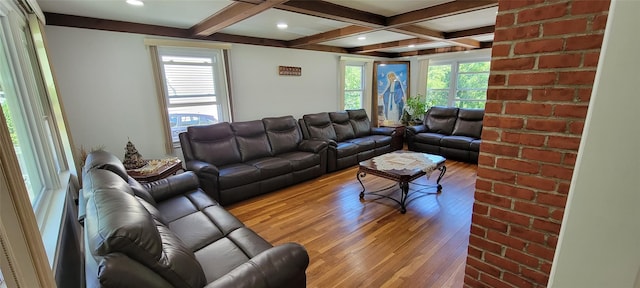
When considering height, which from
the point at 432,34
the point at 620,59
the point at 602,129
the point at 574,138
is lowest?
the point at 574,138

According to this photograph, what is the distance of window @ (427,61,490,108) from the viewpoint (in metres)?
5.54

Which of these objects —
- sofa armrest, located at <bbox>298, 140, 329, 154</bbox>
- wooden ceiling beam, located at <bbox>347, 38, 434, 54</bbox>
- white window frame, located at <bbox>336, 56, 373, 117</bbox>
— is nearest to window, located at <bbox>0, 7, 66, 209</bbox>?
sofa armrest, located at <bbox>298, 140, 329, 154</bbox>

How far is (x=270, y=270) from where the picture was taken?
1297 mm

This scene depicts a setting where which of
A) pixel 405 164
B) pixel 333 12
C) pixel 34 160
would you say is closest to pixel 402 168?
pixel 405 164

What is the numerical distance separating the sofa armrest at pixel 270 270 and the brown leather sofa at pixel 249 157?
195 centimetres

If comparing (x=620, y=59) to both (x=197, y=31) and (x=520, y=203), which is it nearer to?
(x=520, y=203)

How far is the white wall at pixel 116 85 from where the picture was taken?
2900 mm

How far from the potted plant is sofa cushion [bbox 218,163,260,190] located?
410cm

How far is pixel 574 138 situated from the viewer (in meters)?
1.03

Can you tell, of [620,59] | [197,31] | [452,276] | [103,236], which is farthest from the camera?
[197,31]

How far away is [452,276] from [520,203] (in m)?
1.05

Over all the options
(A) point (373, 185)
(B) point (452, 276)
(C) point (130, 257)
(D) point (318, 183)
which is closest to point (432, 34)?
(A) point (373, 185)

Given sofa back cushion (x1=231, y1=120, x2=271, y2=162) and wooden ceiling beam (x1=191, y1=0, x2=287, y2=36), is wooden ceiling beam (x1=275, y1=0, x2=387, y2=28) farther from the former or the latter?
sofa back cushion (x1=231, y1=120, x2=271, y2=162)

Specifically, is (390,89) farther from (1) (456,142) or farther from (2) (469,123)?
(1) (456,142)
